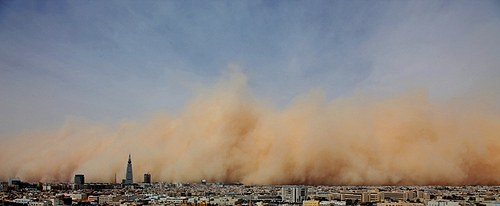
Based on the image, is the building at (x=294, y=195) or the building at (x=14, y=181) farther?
the building at (x=14, y=181)

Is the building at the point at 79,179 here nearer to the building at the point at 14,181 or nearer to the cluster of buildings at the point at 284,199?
the cluster of buildings at the point at 284,199

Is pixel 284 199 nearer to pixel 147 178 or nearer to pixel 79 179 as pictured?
pixel 79 179

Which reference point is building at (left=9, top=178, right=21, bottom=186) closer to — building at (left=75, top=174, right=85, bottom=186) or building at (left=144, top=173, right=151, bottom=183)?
building at (left=75, top=174, right=85, bottom=186)

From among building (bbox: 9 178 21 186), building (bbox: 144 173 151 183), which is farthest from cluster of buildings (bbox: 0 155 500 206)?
building (bbox: 144 173 151 183)

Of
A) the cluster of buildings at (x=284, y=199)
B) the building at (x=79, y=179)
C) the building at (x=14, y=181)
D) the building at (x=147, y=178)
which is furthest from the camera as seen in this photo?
the building at (x=147, y=178)

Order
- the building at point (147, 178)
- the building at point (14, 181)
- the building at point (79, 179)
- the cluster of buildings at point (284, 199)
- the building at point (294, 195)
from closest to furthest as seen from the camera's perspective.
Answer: the cluster of buildings at point (284, 199) → the building at point (294, 195) → the building at point (14, 181) → the building at point (79, 179) → the building at point (147, 178)

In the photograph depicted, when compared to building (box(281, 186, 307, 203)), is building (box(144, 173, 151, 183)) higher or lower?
lower

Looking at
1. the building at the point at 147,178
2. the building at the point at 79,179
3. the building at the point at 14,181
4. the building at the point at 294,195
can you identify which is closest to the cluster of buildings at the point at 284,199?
the building at the point at 294,195

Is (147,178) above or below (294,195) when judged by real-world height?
below

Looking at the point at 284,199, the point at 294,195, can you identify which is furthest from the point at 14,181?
the point at 294,195

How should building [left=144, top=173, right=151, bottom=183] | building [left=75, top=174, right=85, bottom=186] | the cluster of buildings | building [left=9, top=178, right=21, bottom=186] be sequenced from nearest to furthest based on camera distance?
1. the cluster of buildings
2. building [left=9, top=178, right=21, bottom=186]
3. building [left=75, top=174, right=85, bottom=186]
4. building [left=144, top=173, right=151, bottom=183]

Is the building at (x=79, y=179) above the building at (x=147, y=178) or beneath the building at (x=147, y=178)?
above
